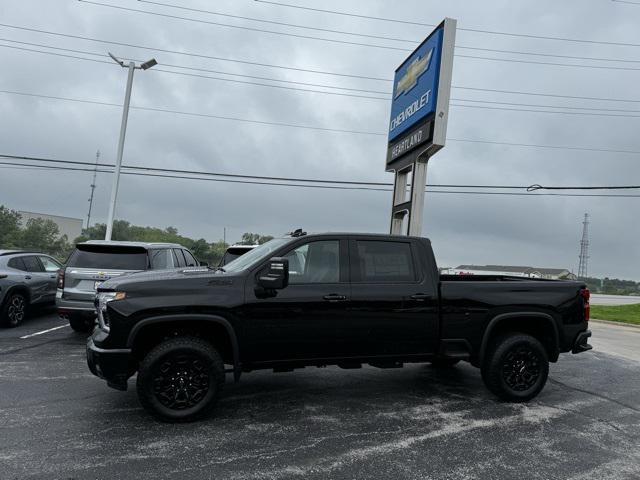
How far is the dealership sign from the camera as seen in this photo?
37.8 ft

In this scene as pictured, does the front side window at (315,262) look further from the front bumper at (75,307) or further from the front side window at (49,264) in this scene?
the front side window at (49,264)

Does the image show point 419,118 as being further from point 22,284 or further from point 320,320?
point 22,284

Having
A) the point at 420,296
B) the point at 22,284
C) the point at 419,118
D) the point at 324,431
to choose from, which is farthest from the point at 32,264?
the point at 419,118

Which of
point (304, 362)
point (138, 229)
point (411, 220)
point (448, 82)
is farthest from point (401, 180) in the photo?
point (138, 229)

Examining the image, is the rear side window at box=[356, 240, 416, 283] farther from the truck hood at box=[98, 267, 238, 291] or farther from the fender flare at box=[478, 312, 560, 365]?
the truck hood at box=[98, 267, 238, 291]

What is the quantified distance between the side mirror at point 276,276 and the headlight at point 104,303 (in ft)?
4.34

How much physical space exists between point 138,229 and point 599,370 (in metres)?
57.3

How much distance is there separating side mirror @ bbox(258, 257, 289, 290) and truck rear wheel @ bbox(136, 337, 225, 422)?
85 centimetres

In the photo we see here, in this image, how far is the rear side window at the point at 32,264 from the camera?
10320 mm

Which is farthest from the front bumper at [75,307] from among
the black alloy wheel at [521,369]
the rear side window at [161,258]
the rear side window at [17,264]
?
the black alloy wheel at [521,369]

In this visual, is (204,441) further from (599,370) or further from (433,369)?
(599,370)

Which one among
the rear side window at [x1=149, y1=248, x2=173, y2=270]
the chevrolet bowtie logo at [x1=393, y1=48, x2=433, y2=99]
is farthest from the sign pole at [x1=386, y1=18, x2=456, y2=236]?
the rear side window at [x1=149, y1=248, x2=173, y2=270]

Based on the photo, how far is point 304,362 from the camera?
4988 millimetres

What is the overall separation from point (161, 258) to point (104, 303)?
437cm
